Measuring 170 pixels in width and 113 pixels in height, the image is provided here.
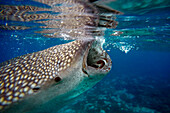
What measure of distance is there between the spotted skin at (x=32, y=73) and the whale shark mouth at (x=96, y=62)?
32 centimetres

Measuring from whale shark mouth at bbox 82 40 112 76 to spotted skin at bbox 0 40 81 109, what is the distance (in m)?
0.32

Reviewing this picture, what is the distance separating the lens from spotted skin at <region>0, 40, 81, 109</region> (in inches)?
74.7

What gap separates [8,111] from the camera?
5.96ft

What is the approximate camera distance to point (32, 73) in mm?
2170

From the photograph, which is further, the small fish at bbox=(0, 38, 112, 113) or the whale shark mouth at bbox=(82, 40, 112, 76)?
the whale shark mouth at bbox=(82, 40, 112, 76)

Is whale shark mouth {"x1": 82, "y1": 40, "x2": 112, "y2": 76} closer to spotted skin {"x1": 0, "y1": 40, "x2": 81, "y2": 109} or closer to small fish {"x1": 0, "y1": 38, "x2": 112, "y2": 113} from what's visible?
small fish {"x1": 0, "y1": 38, "x2": 112, "y2": 113}

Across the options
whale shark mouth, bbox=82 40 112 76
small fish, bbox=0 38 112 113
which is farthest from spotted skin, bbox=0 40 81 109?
whale shark mouth, bbox=82 40 112 76

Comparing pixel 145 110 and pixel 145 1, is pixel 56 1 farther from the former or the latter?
pixel 145 110

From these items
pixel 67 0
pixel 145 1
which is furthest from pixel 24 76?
pixel 145 1

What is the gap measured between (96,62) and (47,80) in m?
1.39

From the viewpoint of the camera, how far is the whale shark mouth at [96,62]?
2.29 metres

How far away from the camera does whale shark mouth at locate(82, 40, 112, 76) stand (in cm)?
229

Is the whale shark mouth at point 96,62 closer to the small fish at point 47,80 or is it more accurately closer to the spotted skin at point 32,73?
the small fish at point 47,80

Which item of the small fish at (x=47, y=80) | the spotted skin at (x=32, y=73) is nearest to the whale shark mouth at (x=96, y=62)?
the small fish at (x=47, y=80)
